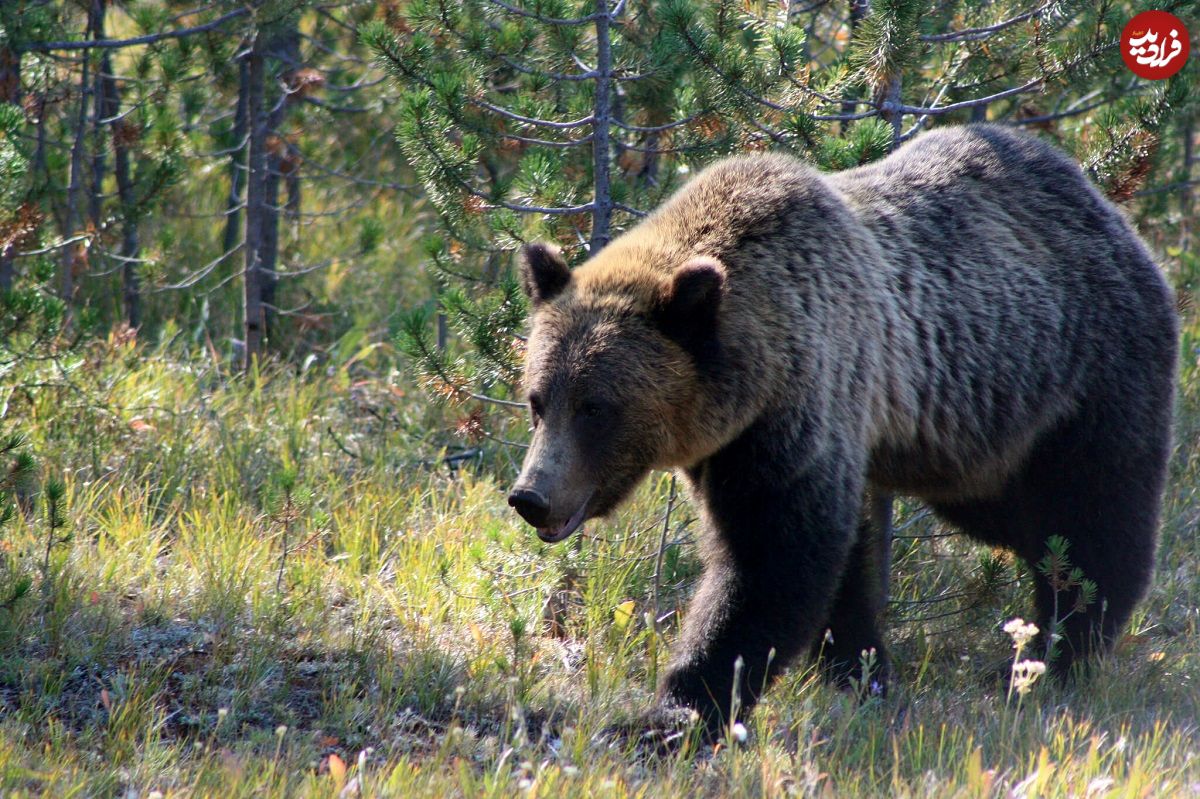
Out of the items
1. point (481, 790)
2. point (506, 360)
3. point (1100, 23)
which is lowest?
point (481, 790)

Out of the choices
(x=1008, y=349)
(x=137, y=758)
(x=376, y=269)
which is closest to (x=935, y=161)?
(x=1008, y=349)

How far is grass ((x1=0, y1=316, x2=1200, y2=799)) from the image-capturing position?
3.73 metres

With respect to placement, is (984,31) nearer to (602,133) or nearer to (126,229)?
(602,133)

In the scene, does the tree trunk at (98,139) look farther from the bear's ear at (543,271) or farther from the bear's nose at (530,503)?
the bear's nose at (530,503)

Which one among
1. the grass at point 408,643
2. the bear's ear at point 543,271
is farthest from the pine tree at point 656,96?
the grass at point 408,643

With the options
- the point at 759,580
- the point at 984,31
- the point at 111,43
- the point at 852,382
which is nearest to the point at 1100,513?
the point at 852,382

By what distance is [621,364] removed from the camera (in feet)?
13.4

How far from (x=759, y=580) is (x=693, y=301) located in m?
0.94

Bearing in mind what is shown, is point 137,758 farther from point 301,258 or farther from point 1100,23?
point 301,258

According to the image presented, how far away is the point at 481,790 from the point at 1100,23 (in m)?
3.85

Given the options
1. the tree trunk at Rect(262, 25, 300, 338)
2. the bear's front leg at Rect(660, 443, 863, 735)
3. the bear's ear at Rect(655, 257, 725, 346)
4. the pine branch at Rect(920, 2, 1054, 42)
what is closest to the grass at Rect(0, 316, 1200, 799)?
the bear's front leg at Rect(660, 443, 863, 735)

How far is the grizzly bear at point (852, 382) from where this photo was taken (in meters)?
4.09

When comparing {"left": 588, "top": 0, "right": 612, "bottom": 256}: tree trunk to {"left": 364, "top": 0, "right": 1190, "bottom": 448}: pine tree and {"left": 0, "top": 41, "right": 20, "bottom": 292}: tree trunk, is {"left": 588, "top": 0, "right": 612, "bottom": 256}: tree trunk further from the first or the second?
{"left": 0, "top": 41, "right": 20, "bottom": 292}: tree trunk

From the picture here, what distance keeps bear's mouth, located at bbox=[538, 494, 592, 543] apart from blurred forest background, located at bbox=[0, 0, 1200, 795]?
1.98ft
